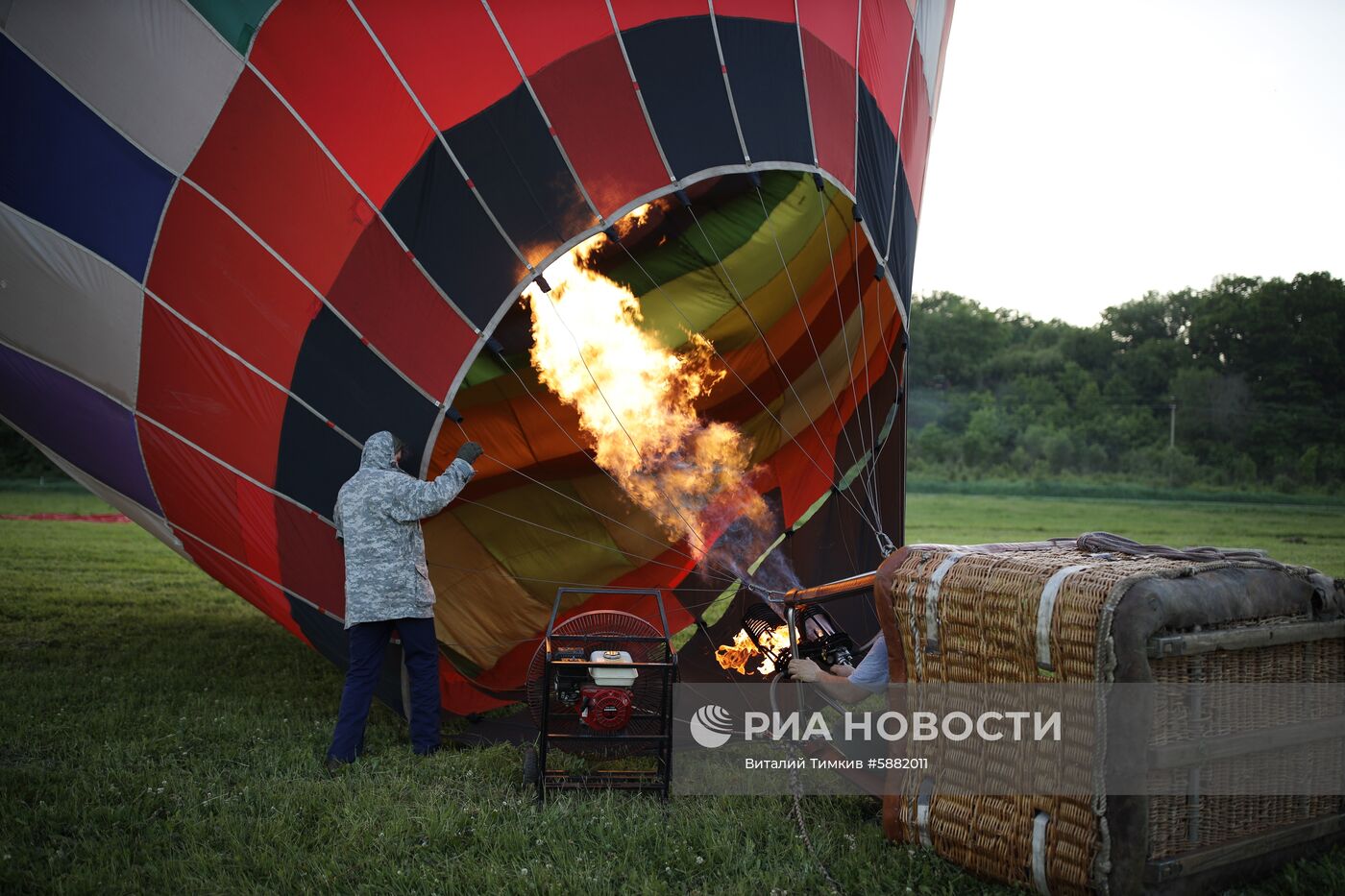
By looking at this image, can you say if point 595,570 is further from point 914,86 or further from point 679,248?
point 914,86

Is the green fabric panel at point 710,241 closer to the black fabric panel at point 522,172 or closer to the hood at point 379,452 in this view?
the black fabric panel at point 522,172

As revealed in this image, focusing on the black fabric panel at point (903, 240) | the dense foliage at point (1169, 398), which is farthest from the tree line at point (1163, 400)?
the black fabric panel at point (903, 240)

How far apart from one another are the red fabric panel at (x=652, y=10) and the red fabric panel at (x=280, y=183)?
4.02 feet

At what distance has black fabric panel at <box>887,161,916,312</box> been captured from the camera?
4789 millimetres

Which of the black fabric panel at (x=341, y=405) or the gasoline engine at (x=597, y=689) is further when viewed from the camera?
the black fabric panel at (x=341, y=405)

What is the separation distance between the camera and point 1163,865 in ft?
7.83

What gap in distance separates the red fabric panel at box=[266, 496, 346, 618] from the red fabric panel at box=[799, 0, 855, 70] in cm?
286

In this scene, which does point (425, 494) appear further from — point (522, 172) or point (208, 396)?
point (522, 172)

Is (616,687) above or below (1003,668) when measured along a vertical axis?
below

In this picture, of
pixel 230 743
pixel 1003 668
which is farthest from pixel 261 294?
pixel 1003 668

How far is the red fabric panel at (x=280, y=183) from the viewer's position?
385 cm

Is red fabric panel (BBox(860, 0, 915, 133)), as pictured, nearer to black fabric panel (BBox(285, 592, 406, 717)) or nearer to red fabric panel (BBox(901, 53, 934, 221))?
red fabric panel (BBox(901, 53, 934, 221))

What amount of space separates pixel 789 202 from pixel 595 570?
216cm

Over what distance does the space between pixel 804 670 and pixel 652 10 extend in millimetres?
2556
